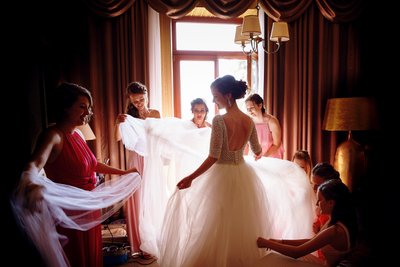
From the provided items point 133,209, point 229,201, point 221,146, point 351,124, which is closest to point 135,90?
point 133,209

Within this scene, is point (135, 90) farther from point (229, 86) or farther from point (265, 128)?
point (265, 128)

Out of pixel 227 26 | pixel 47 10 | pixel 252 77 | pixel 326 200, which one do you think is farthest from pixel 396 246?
pixel 47 10

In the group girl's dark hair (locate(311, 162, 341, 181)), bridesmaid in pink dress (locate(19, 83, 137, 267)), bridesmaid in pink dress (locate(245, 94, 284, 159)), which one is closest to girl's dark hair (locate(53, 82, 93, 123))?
bridesmaid in pink dress (locate(19, 83, 137, 267))

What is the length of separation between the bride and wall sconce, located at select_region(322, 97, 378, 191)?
128cm

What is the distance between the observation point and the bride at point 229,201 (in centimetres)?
183

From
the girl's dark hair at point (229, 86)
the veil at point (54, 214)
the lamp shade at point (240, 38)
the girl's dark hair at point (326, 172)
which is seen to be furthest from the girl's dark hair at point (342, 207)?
the lamp shade at point (240, 38)

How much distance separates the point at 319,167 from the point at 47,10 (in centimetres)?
279

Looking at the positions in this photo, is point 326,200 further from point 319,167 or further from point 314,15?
point 314,15

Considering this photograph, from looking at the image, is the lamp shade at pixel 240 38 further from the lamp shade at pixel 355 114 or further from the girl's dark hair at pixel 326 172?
the girl's dark hair at pixel 326 172

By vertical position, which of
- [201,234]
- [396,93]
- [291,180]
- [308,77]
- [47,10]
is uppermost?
[47,10]

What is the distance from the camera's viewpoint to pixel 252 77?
13.0 ft

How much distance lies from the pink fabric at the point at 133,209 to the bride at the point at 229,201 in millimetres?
499

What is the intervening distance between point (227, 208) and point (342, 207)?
25.3 inches

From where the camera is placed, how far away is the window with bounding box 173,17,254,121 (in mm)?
3883
